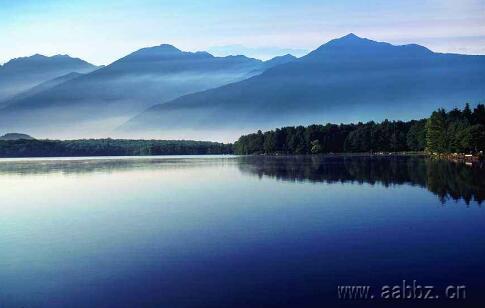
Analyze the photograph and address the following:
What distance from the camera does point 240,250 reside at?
2108 cm

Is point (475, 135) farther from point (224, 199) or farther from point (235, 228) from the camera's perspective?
point (235, 228)

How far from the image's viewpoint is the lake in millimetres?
15484

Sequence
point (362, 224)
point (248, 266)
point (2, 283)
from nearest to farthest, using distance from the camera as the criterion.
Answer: point (2, 283) < point (248, 266) < point (362, 224)

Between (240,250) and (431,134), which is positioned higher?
(431,134)

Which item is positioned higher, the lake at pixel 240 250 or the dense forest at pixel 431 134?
the dense forest at pixel 431 134

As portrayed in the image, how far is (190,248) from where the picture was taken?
21703mm

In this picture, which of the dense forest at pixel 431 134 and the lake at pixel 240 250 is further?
the dense forest at pixel 431 134

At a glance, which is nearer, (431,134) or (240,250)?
(240,250)

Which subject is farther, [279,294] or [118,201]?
[118,201]

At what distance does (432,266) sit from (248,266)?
6031mm

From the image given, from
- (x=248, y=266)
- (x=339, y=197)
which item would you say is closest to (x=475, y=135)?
(x=339, y=197)

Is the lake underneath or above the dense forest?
underneath

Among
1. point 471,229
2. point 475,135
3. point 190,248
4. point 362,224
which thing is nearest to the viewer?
point 190,248

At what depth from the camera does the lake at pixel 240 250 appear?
15484 mm
